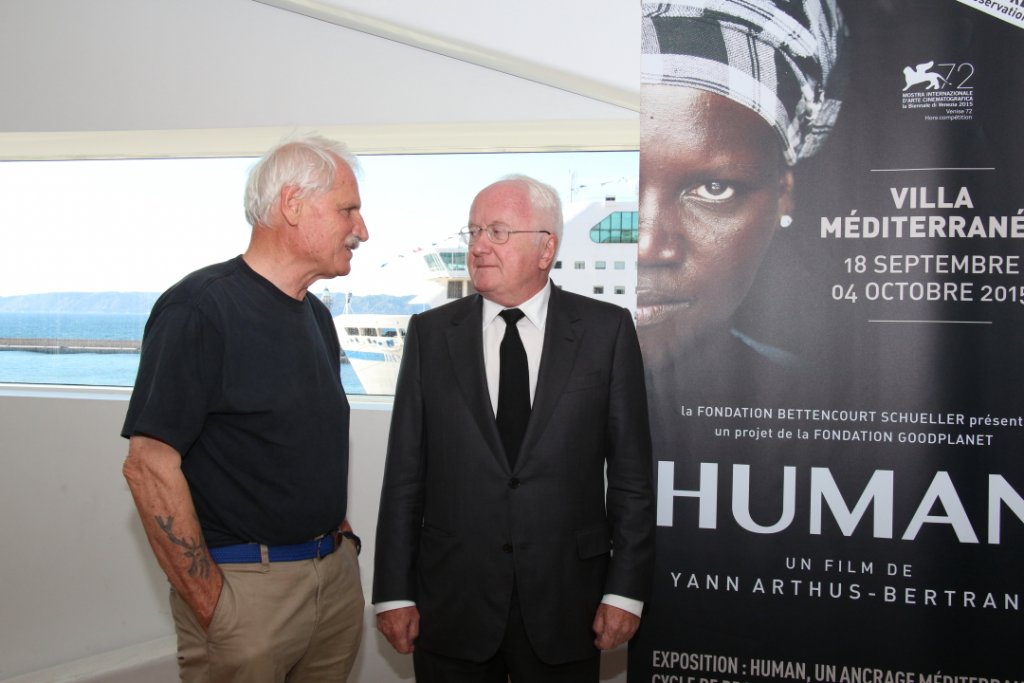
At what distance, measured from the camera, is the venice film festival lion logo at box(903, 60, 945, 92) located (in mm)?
2139

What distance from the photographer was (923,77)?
214 centimetres

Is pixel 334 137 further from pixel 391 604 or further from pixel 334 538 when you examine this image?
pixel 391 604

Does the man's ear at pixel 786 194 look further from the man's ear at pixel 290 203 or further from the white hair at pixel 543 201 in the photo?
A: the man's ear at pixel 290 203

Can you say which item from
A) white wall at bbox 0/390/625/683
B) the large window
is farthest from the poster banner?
white wall at bbox 0/390/625/683

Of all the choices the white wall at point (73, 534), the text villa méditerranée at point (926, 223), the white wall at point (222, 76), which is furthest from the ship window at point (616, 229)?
the white wall at point (73, 534)

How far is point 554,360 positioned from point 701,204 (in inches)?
25.7

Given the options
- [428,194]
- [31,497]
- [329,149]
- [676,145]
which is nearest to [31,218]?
[31,497]

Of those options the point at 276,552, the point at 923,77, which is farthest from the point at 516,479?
the point at 923,77

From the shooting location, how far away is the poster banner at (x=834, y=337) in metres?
2.13

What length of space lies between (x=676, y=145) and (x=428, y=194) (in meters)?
1.74

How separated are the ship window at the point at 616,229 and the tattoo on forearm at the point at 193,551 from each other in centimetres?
238

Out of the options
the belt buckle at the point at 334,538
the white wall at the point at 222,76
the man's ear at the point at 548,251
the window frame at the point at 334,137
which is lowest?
the belt buckle at the point at 334,538

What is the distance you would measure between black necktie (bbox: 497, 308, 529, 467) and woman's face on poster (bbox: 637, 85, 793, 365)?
431mm

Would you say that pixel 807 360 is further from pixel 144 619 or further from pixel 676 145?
pixel 144 619
